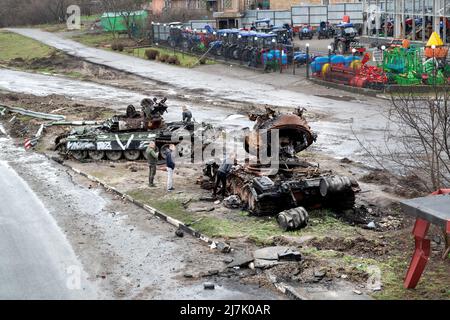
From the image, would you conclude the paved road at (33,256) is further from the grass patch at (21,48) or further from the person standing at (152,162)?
the grass patch at (21,48)

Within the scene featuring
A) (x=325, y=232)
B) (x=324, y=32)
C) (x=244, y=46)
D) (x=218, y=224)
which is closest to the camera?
(x=325, y=232)

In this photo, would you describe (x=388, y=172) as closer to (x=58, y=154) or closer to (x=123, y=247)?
(x=123, y=247)

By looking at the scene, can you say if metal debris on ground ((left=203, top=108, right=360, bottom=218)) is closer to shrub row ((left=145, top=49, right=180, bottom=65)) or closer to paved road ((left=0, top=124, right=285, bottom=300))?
paved road ((left=0, top=124, right=285, bottom=300))

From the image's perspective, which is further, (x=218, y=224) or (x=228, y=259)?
(x=218, y=224)

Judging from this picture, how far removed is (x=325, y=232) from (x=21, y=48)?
2211 inches

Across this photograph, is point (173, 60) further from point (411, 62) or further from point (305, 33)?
point (411, 62)

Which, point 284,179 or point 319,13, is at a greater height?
point 319,13

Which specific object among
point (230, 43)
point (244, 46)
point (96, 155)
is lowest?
point (96, 155)

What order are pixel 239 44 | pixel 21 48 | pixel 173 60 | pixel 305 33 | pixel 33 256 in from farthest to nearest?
pixel 21 48
pixel 305 33
pixel 173 60
pixel 239 44
pixel 33 256

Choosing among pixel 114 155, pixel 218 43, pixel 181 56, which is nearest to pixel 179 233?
pixel 114 155

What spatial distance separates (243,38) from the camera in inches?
1967

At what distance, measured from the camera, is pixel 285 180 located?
19219 mm

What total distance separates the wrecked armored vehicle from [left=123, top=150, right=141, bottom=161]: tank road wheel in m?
7.17
